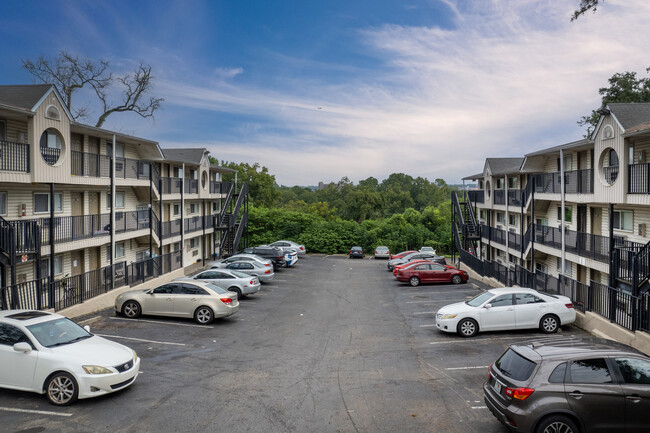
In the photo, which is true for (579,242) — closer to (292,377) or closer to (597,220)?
(597,220)

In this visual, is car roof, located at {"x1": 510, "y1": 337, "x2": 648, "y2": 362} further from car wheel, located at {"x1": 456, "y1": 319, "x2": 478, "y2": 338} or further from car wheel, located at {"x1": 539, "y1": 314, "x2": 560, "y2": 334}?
car wheel, located at {"x1": 539, "y1": 314, "x2": 560, "y2": 334}

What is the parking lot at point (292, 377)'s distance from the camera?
7.96 metres

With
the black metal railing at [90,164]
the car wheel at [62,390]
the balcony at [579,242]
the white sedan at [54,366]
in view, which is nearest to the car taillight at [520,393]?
the white sedan at [54,366]

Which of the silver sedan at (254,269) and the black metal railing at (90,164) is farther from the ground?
the black metal railing at (90,164)

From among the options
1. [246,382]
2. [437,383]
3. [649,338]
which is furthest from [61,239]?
[649,338]

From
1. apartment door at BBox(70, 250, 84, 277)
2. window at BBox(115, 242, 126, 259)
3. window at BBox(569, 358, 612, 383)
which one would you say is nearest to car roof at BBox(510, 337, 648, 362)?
window at BBox(569, 358, 612, 383)

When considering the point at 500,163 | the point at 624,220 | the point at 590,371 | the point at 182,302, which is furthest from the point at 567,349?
the point at 500,163

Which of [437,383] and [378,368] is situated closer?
[437,383]

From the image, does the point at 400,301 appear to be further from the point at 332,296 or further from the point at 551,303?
the point at 551,303

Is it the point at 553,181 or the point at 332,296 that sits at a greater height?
the point at 553,181

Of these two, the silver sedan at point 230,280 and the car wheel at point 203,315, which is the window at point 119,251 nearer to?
the silver sedan at point 230,280

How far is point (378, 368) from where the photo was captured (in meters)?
11.3

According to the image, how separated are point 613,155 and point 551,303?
869cm

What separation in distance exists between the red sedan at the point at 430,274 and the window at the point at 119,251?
1588 cm
